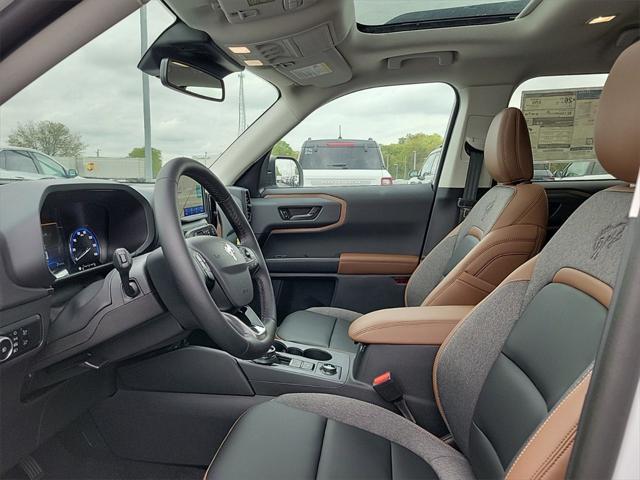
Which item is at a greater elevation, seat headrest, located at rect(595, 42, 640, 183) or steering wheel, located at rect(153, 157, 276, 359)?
seat headrest, located at rect(595, 42, 640, 183)

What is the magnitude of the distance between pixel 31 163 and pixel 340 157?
1.79m

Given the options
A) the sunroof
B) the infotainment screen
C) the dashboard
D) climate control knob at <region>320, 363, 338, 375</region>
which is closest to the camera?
the dashboard

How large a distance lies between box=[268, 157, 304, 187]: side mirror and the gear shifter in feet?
5.63

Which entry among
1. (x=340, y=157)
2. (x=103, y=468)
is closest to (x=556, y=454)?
(x=103, y=468)

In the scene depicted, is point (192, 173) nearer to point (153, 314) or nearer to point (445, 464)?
point (153, 314)

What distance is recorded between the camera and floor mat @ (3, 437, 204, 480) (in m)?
1.53

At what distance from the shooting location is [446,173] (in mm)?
2623

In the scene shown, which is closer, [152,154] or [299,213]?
[152,154]

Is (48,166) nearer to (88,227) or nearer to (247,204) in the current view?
(88,227)

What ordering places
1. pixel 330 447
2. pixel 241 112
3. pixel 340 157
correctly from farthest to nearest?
pixel 340 157 < pixel 241 112 < pixel 330 447

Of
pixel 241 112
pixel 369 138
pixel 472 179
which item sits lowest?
pixel 472 179

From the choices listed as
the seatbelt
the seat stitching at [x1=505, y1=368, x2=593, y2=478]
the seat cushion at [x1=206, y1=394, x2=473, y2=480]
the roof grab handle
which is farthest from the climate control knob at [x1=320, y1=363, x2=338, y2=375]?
the roof grab handle

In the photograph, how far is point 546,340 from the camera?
0.92 meters

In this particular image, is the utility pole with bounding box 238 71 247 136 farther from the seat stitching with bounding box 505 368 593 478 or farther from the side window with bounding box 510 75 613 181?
the seat stitching with bounding box 505 368 593 478
